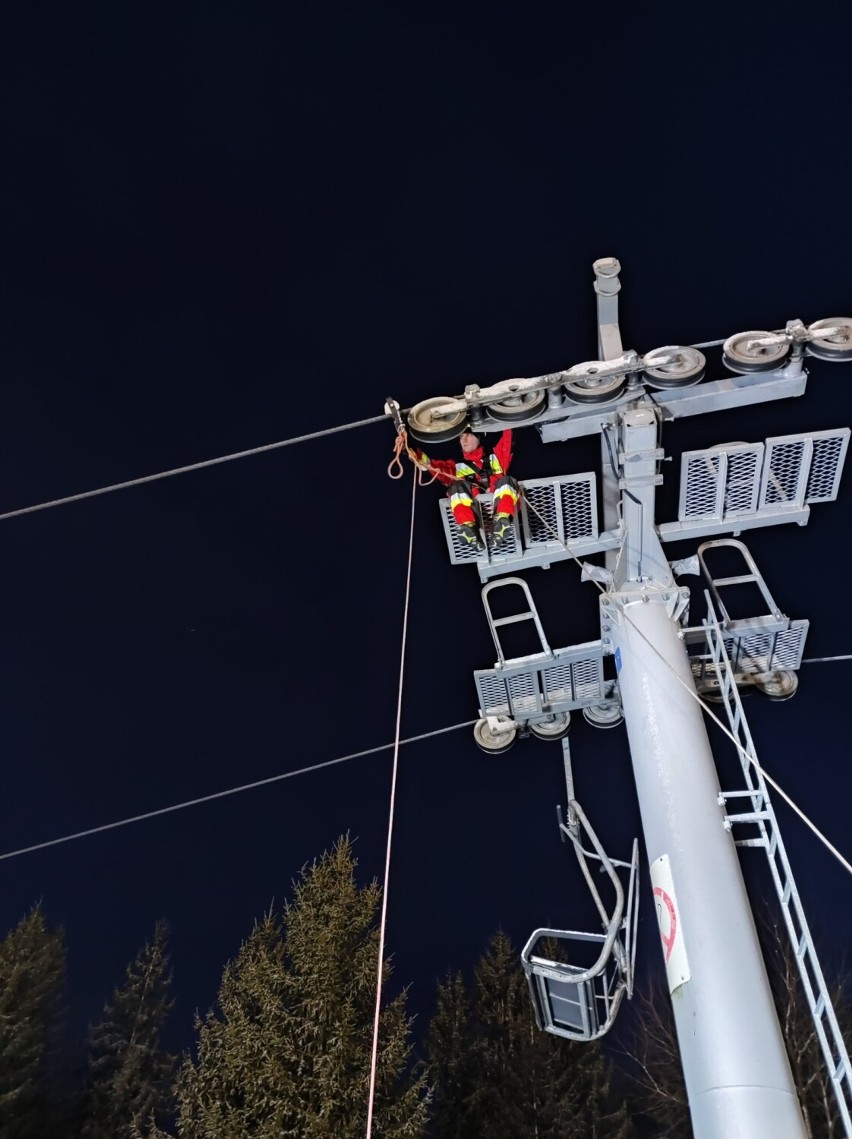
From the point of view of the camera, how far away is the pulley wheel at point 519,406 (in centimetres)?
521

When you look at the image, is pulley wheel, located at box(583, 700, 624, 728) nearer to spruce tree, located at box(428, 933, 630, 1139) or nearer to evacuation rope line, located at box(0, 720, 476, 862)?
evacuation rope line, located at box(0, 720, 476, 862)

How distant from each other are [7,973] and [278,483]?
232 inches

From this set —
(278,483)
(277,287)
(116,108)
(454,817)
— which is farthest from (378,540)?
(116,108)

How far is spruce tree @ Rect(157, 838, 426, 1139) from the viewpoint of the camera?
327 inches

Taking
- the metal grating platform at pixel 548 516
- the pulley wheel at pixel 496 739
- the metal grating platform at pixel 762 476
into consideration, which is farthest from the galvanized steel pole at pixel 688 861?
the pulley wheel at pixel 496 739

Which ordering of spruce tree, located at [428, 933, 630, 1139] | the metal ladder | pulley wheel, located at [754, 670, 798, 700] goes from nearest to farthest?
the metal ladder
pulley wheel, located at [754, 670, 798, 700]
spruce tree, located at [428, 933, 630, 1139]

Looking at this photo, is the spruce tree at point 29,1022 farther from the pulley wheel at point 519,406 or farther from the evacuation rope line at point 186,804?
the pulley wheel at point 519,406

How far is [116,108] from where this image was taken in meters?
7.27

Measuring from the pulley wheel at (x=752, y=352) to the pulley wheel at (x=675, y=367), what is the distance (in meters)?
0.16

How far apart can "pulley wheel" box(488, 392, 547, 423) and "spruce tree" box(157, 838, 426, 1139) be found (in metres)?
5.97

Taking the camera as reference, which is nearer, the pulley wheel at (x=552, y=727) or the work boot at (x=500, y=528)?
the work boot at (x=500, y=528)

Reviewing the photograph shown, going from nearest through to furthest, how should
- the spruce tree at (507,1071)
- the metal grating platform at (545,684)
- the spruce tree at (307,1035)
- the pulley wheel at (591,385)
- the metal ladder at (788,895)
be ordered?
the metal ladder at (788,895), the pulley wheel at (591,385), the metal grating platform at (545,684), the spruce tree at (307,1035), the spruce tree at (507,1071)

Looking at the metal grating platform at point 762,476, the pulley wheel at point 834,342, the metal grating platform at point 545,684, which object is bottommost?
the metal grating platform at point 545,684

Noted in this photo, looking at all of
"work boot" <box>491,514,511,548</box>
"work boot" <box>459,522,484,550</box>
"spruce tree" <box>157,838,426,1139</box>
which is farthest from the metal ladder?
"spruce tree" <box>157,838,426,1139</box>
